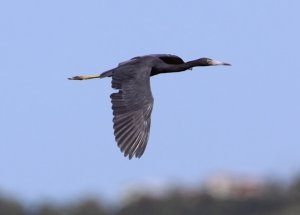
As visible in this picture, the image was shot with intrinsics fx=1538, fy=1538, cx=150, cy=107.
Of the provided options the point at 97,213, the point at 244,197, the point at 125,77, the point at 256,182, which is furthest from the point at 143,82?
the point at 256,182

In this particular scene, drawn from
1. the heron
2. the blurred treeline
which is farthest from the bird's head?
the blurred treeline

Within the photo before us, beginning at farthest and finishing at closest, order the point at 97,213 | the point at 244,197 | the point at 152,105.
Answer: the point at 244,197, the point at 97,213, the point at 152,105

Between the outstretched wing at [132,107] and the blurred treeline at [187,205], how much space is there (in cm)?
6961

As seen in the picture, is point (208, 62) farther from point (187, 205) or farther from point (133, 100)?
point (187, 205)

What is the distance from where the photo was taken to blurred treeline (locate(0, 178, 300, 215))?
99.1 m

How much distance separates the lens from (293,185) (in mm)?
104625

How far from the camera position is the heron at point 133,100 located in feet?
78.5

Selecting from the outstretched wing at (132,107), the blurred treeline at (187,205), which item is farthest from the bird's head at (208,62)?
the blurred treeline at (187,205)

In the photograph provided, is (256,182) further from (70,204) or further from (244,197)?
(70,204)

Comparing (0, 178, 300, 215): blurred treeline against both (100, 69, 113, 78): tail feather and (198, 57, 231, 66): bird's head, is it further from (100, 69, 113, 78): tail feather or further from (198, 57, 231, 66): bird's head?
(100, 69, 113, 78): tail feather

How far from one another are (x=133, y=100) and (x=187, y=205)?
79.5 m

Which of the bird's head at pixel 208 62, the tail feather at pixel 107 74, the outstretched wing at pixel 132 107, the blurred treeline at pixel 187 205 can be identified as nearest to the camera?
the outstretched wing at pixel 132 107

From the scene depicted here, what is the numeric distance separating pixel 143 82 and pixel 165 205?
79885 millimetres

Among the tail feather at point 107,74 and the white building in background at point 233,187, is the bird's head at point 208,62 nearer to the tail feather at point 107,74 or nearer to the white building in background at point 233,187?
the tail feather at point 107,74
